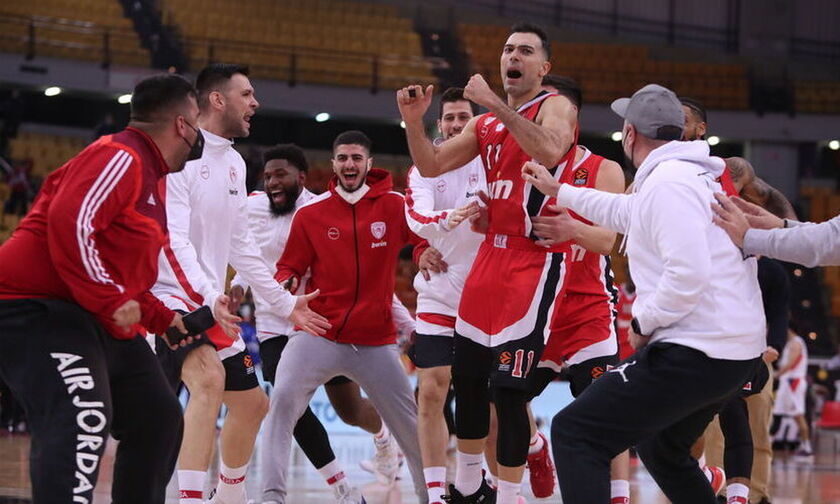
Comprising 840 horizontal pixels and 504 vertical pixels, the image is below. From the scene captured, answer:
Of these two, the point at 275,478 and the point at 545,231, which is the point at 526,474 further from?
the point at 545,231

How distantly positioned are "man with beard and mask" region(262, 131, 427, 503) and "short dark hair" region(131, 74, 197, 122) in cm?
286

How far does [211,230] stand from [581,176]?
6.99 feet

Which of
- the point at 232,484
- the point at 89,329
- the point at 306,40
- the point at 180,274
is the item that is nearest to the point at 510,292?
the point at 180,274

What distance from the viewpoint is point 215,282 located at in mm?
7004

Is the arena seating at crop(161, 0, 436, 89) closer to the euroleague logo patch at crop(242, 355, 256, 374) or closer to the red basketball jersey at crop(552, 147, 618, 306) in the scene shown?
the euroleague logo patch at crop(242, 355, 256, 374)

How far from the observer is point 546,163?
628 centimetres

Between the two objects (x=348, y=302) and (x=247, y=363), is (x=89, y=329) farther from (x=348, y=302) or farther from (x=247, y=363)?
(x=348, y=302)

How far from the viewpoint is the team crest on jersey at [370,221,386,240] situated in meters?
8.13

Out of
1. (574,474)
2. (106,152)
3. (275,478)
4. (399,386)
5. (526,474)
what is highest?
(106,152)

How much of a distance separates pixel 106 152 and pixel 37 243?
44 cm

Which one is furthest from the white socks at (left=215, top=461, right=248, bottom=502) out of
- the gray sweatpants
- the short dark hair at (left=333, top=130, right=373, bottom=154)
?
the short dark hair at (left=333, top=130, right=373, bottom=154)

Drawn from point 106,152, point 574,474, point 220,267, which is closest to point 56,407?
point 106,152

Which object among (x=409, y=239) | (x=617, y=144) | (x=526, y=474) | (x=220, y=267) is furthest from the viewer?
(x=617, y=144)

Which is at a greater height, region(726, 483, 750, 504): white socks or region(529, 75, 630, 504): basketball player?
region(529, 75, 630, 504): basketball player
